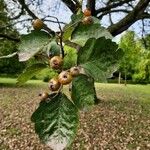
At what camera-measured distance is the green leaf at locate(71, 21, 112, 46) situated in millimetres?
704

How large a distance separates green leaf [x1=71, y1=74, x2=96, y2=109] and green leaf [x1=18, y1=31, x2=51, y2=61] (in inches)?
3.6

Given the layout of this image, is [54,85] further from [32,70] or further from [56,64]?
[32,70]

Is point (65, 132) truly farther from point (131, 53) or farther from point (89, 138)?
point (131, 53)

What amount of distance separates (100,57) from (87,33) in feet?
0.24

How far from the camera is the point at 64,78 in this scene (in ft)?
2.05

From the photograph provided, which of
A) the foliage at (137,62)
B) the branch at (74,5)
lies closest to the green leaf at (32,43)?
the branch at (74,5)

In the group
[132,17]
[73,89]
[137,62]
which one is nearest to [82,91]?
[73,89]

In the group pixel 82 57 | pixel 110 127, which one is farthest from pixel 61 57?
pixel 110 127

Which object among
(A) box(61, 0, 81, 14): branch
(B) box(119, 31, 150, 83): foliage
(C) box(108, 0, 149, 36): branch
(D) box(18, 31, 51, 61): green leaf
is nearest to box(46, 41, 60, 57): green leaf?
(D) box(18, 31, 51, 61): green leaf

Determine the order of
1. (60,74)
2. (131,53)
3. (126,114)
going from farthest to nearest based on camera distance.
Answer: (131,53)
(126,114)
(60,74)

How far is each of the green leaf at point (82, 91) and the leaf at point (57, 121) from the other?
0.01 m

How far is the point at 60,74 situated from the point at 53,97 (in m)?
0.06

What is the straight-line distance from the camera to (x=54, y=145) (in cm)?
65

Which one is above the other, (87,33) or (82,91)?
(87,33)
